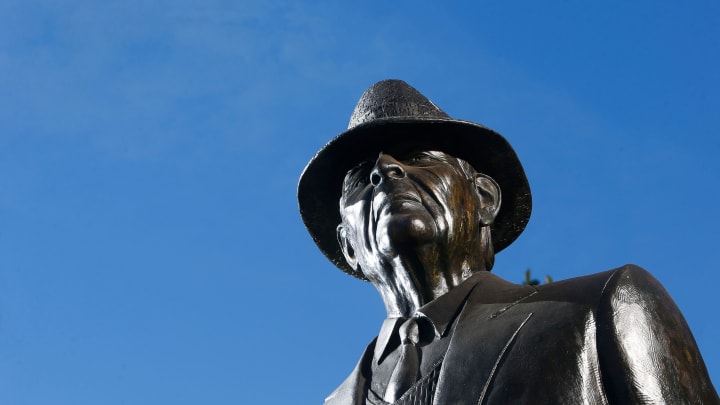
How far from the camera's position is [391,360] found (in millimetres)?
6301

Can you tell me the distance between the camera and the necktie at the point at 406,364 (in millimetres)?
5969

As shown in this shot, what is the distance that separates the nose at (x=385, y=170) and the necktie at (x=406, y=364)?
0.76 meters

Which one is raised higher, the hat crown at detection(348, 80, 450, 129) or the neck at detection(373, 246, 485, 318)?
the hat crown at detection(348, 80, 450, 129)

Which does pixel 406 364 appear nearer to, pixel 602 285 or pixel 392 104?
pixel 602 285

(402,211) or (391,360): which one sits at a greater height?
(402,211)

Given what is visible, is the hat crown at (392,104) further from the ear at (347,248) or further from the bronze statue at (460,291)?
the ear at (347,248)

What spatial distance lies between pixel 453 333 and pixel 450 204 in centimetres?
79

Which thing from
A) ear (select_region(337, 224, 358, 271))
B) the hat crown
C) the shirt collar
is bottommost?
the shirt collar

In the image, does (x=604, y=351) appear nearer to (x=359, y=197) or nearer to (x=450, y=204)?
(x=450, y=204)

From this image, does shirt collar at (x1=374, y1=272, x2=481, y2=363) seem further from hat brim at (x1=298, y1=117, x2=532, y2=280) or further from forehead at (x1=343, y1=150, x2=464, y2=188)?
hat brim at (x1=298, y1=117, x2=532, y2=280)

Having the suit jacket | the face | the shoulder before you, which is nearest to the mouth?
the face

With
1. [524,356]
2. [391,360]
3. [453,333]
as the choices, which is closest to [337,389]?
[391,360]

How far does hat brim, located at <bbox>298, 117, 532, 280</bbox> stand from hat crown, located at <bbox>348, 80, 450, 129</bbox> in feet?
0.24

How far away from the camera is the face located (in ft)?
20.8
